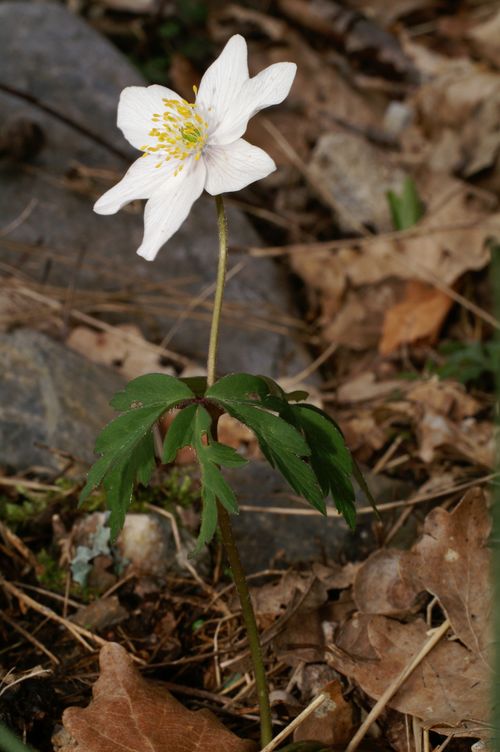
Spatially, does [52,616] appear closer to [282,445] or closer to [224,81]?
[282,445]

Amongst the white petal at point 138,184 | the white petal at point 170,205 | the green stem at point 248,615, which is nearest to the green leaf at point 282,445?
the green stem at point 248,615

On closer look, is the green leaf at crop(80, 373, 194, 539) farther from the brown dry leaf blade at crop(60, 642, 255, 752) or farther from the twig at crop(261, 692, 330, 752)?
the twig at crop(261, 692, 330, 752)

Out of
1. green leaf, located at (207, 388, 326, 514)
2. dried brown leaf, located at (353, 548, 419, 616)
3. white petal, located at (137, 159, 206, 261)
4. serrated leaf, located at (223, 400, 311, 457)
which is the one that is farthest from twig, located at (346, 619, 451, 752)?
white petal, located at (137, 159, 206, 261)

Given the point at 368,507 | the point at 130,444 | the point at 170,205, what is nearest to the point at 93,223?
the point at 368,507

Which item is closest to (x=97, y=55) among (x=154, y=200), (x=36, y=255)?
(x=36, y=255)

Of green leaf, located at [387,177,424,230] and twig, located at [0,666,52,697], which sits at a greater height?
green leaf, located at [387,177,424,230]
